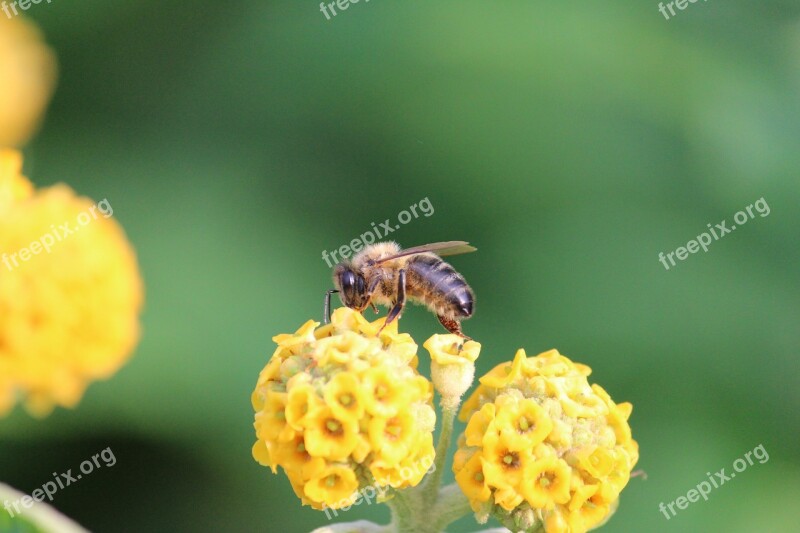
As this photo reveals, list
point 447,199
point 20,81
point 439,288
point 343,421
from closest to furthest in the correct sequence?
point 343,421 → point 439,288 → point 20,81 → point 447,199

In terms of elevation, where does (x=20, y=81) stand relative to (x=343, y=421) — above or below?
above

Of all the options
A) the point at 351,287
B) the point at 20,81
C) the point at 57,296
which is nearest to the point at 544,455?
the point at 351,287

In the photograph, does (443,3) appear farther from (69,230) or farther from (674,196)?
(69,230)

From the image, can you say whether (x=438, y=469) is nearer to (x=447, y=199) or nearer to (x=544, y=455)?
(x=544, y=455)

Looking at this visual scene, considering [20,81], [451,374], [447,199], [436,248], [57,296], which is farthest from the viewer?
[447,199]

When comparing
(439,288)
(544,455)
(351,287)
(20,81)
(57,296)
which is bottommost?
(544,455)

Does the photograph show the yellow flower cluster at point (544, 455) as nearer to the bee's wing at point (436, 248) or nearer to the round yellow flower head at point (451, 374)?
the round yellow flower head at point (451, 374)
